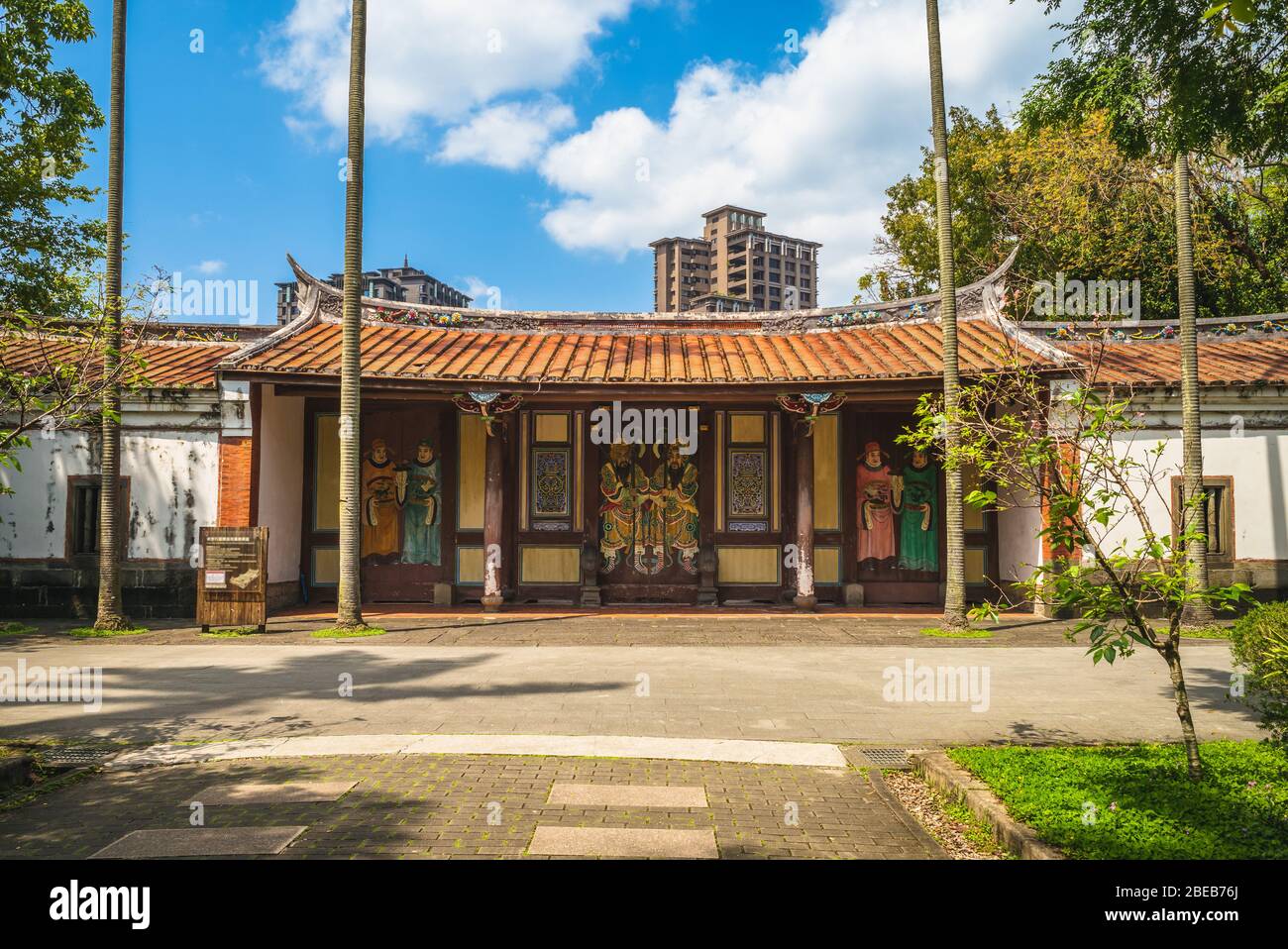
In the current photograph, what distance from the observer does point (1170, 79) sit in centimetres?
724

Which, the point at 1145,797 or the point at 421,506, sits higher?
the point at 421,506

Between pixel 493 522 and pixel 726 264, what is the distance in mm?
87841

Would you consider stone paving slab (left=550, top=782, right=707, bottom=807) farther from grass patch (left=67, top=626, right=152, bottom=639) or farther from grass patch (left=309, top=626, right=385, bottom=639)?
grass patch (left=67, top=626, right=152, bottom=639)

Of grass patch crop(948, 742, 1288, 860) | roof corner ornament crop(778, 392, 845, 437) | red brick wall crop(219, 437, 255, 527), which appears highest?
roof corner ornament crop(778, 392, 845, 437)

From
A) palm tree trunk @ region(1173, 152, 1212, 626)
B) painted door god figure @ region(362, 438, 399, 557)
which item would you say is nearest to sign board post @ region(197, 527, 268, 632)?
painted door god figure @ region(362, 438, 399, 557)

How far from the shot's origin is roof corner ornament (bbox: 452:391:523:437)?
42.5 feet

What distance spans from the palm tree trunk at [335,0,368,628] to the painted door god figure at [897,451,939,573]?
363 inches

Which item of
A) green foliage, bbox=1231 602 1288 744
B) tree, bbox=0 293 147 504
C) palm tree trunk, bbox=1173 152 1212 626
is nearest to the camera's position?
green foliage, bbox=1231 602 1288 744

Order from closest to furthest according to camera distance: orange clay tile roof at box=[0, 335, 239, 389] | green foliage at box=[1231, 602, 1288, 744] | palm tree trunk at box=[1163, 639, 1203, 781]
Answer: green foliage at box=[1231, 602, 1288, 744]
palm tree trunk at box=[1163, 639, 1203, 781]
orange clay tile roof at box=[0, 335, 239, 389]

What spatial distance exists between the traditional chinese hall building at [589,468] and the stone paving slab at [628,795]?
8490mm

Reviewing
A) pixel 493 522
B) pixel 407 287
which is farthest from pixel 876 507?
pixel 407 287

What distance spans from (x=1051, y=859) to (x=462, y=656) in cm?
722

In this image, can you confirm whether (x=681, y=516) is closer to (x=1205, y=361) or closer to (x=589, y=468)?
(x=589, y=468)

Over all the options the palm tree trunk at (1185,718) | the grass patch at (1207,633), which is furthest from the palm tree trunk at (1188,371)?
the palm tree trunk at (1185,718)
